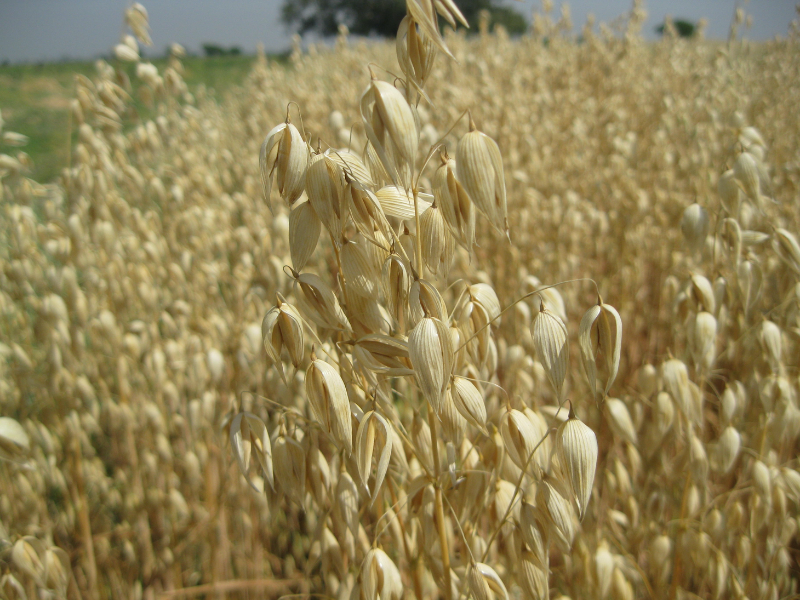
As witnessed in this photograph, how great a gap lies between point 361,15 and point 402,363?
84.7ft

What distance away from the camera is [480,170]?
44cm

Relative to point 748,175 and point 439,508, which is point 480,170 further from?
point 748,175

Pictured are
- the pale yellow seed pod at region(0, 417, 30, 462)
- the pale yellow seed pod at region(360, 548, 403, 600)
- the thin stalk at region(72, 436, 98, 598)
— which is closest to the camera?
the pale yellow seed pod at region(360, 548, 403, 600)

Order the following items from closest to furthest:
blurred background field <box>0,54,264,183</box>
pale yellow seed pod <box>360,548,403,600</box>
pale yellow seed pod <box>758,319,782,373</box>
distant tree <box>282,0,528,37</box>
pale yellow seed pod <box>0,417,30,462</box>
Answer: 1. pale yellow seed pod <box>360,548,403,600</box>
2. pale yellow seed pod <box>0,417,30,462</box>
3. pale yellow seed pod <box>758,319,782,373</box>
4. blurred background field <box>0,54,264,183</box>
5. distant tree <box>282,0,528,37</box>

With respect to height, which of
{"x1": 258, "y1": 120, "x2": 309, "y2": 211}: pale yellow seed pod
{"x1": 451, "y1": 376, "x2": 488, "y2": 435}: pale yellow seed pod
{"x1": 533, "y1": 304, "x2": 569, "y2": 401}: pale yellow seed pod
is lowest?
{"x1": 451, "y1": 376, "x2": 488, "y2": 435}: pale yellow seed pod

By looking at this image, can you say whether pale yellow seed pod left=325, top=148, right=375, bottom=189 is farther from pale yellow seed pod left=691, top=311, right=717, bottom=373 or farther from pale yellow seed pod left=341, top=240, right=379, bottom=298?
pale yellow seed pod left=691, top=311, right=717, bottom=373

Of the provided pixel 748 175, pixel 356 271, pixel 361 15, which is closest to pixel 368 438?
pixel 356 271

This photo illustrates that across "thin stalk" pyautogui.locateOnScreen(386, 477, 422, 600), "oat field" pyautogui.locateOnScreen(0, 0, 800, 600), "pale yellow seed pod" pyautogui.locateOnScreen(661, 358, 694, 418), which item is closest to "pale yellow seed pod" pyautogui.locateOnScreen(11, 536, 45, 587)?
"oat field" pyautogui.locateOnScreen(0, 0, 800, 600)

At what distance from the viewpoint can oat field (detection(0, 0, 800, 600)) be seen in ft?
1.55

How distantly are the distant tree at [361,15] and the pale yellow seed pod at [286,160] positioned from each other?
24535 millimetres

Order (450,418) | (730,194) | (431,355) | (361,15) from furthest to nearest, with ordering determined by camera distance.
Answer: (361,15) → (730,194) → (450,418) → (431,355)

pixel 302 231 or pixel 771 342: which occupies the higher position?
pixel 302 231

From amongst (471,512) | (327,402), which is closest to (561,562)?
(471,512)

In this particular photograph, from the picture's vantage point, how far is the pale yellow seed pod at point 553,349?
464 millimetres
